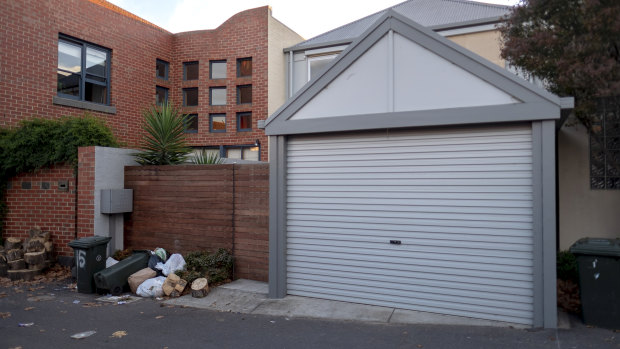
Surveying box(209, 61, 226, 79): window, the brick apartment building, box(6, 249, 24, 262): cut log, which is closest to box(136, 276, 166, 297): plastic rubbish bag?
box(6, 249, 24, 262): cut log

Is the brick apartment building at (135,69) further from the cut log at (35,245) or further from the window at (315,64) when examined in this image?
the cut log at (35,245)

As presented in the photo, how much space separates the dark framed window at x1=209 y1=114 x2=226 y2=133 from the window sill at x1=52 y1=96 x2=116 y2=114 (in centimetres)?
454

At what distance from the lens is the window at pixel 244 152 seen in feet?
52.9

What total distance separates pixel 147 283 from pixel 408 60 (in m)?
5.76

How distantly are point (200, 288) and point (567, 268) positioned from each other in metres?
5.70

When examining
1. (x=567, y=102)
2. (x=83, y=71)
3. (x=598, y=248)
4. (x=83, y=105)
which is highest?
(x=83, y=71)

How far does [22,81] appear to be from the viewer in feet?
34.7

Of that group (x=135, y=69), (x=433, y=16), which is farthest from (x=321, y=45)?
(x=135, y=69)

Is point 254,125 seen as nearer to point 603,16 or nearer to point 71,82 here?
point 71,82

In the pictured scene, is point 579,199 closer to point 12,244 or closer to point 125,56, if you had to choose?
point 12,244

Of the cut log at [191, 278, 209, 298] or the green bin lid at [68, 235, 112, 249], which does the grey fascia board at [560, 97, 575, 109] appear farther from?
the green bin lid at [68, 235, 112, 249]

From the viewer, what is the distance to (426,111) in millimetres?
6312

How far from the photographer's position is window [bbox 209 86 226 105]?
17109mm

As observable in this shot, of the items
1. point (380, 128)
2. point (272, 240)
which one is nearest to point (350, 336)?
point (272, 240)
